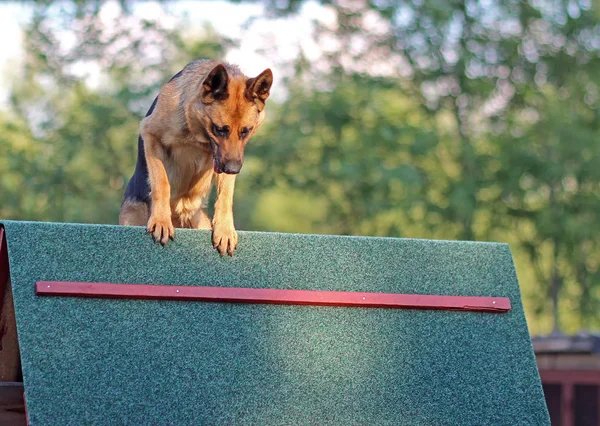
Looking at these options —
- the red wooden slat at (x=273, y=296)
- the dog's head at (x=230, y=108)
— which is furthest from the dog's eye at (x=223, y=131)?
the red wooden slat at (x=273, y=296)

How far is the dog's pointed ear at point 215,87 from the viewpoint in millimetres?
4820

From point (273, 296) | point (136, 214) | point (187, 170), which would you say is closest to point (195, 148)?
point (187, 170)

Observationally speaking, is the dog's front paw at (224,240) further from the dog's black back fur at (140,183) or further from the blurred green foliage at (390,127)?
the blurred green foliage at (390,127)

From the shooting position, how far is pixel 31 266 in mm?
4066

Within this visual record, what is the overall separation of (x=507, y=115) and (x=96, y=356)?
53.0ft

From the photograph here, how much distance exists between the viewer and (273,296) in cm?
441

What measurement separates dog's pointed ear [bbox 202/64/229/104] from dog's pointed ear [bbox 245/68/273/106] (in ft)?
0.44

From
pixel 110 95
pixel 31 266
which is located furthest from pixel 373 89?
pixel 31 266

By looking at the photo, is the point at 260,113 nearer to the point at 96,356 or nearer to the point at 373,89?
the point at 96,356

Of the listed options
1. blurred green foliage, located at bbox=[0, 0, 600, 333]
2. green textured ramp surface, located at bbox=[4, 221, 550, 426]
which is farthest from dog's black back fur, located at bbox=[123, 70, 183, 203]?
blurred green foliage, located at bbox=[0, 0, 600, 333]

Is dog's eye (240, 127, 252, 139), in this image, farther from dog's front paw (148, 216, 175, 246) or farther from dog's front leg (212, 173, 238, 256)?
dog's front paw (148, 216, 175, 246)

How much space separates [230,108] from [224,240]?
0.83 metres

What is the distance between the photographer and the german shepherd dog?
4684mm

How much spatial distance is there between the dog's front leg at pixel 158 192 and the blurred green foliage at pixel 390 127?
12.1m
